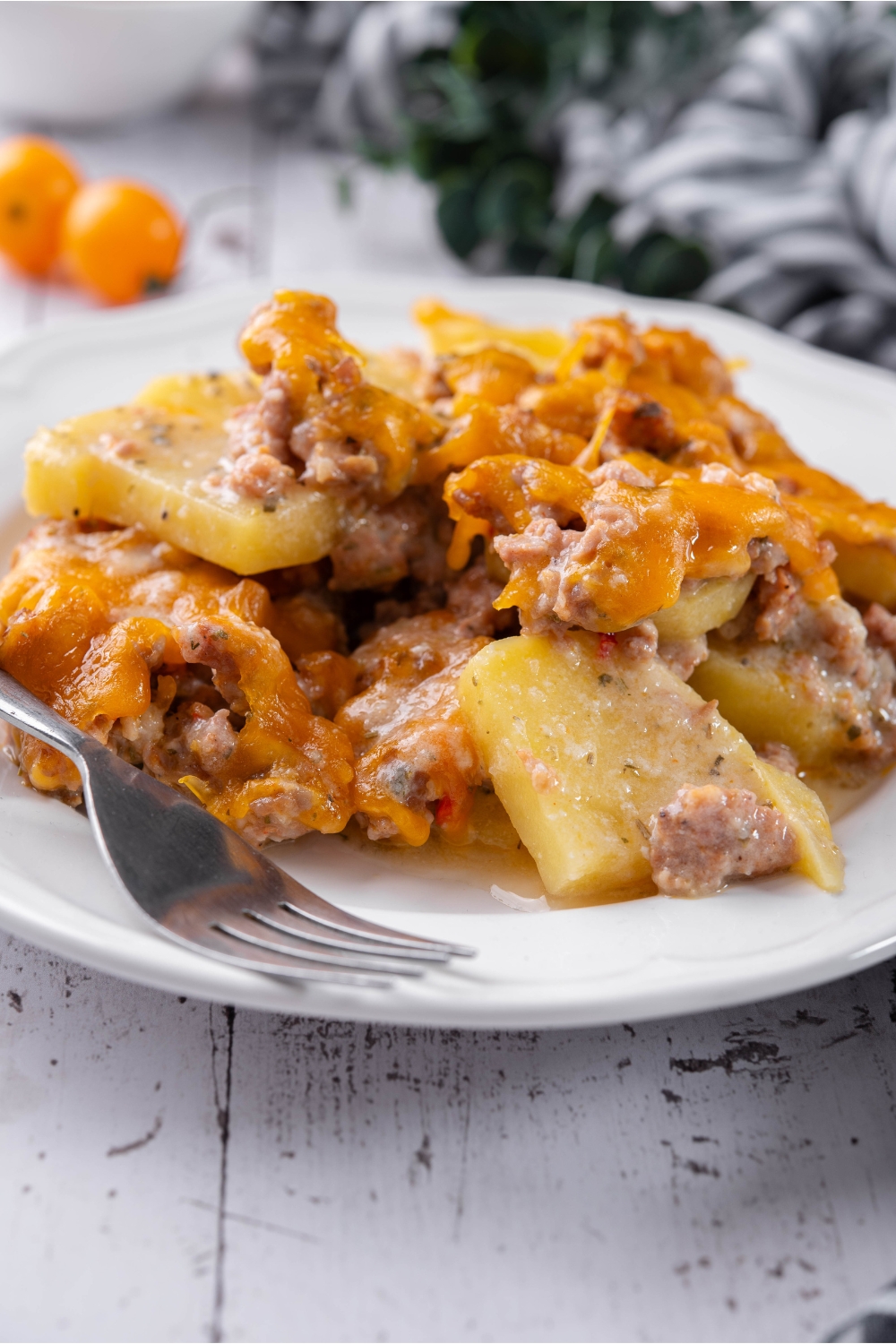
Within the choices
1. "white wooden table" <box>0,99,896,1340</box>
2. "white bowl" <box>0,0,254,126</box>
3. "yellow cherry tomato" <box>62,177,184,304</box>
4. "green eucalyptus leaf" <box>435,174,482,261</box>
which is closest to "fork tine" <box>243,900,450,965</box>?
"white wooden table" <box>0,99,896,1340</box>

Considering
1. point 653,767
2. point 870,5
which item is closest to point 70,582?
point 653,767

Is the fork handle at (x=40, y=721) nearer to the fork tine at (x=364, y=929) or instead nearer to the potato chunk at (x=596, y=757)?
the fork tine at (x=364, y=929)

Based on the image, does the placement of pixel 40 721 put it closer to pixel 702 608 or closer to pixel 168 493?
pixel 168 493

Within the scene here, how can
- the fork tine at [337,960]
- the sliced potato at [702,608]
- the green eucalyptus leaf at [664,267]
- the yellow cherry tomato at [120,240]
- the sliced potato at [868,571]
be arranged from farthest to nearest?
the yellow cherry tomato at [120,240]
the green eucalyptus leaf at [664,267]
the sliced potato at [868,571]
the sliced potato at [702,608]
the fork tine at [337,960]

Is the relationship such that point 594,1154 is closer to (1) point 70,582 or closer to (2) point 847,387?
(1) point 70,582

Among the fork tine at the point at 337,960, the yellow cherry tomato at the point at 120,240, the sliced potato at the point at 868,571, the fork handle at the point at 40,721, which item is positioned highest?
the yellow cherry tomato at the point at 120,240

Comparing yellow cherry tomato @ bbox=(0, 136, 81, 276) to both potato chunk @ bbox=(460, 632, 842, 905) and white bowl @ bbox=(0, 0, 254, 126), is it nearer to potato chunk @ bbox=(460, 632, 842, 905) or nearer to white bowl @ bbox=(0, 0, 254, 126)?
white bowl @ bbox=(0, 0, 254, 126)

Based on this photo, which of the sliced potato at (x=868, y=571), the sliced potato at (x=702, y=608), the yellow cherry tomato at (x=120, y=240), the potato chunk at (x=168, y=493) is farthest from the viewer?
the yellow cherry tomato at (x=120, y=240)

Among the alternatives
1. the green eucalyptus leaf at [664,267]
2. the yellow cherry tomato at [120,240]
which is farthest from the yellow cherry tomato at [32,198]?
the green eucalyptus leaf at [664,267]
